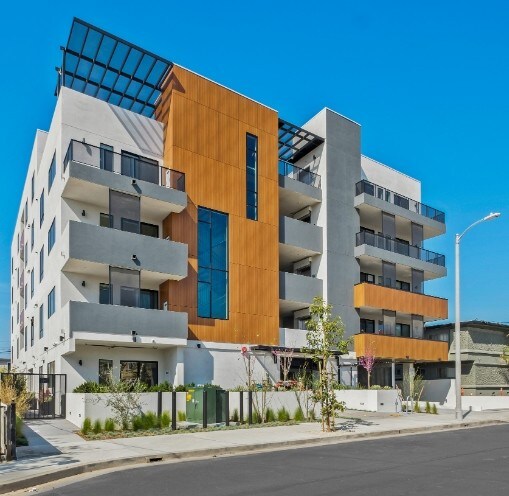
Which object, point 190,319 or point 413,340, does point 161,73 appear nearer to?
point 190,319

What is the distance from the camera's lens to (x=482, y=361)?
45.5m

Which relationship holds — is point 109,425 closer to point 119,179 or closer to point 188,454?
point 188,454

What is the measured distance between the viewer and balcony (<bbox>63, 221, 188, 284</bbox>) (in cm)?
2666

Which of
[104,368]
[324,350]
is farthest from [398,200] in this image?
[104,368]

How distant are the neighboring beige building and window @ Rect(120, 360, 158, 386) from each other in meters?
23.4

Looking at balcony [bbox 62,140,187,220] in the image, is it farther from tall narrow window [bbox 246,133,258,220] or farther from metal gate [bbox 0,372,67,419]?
metal gate [bbox 0,372,67,419]

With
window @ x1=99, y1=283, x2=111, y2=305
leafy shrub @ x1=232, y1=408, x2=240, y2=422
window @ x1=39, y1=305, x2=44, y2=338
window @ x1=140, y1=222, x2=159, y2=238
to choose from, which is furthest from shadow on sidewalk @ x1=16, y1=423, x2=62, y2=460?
window @ x1=39, y1=305, x2=44, y2=338

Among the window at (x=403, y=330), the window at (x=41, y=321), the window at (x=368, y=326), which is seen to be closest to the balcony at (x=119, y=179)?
the window at (x=41, y=321)

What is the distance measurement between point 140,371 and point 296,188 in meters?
14.8

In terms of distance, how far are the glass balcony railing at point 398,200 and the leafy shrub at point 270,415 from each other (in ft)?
66.5

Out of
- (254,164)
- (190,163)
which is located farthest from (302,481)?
(254,164)

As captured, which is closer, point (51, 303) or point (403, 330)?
point (51, 303)

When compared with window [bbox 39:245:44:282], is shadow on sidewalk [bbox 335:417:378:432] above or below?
below

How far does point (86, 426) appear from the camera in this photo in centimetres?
1952
